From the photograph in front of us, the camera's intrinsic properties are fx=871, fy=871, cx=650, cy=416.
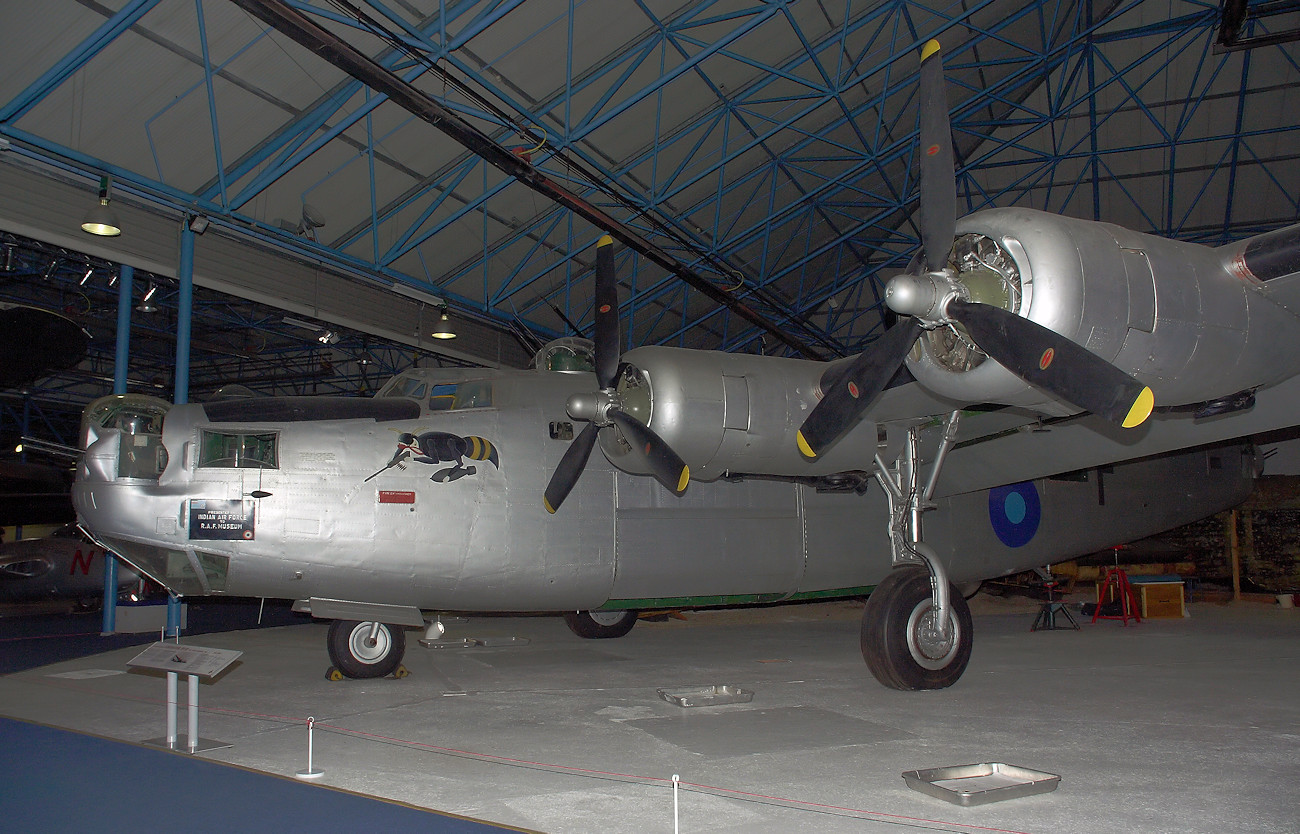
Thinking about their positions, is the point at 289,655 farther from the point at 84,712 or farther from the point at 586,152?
the point at 586,152

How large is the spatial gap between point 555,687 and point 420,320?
510 inches

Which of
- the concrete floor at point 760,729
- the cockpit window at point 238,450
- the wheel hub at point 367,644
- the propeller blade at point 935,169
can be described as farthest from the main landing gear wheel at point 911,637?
the cockpit window at point 238,450

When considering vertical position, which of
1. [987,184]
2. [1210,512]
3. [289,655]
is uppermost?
[987,184]

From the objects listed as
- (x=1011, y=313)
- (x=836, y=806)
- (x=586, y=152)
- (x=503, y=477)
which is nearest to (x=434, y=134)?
(x=586, y=152)

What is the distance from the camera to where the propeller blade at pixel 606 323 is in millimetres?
9477

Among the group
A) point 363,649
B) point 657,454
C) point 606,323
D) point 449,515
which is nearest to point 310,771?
point 449,515

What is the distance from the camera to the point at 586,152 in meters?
18.0

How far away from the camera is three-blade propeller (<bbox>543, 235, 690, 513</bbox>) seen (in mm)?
8617

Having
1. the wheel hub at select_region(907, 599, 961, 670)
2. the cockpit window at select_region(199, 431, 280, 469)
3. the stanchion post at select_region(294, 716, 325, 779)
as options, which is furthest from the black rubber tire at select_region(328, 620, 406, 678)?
the wheel hub at select_region(907, 599, 961, 670)

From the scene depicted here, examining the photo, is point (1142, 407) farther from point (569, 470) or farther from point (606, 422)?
point (569, 470)

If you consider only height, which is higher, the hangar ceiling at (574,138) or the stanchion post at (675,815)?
the hangar ceiling at (574,138)

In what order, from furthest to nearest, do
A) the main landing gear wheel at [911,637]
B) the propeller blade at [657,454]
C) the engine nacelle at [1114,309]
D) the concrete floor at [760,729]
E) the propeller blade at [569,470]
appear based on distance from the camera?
the propeller blade at [569,470] < the main landing gear wheel at [911,637] < the propeller blade at [657,454] < the engine nacelle at [1114,309] < the concrete floor at [760,729]

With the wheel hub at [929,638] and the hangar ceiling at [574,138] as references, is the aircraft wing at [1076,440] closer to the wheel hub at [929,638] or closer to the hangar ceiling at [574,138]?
the wheel hub at [929,638]

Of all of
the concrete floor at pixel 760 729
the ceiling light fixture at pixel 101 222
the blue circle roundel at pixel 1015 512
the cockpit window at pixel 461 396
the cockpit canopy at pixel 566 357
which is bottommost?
the concrete floor at pixel 760 729
